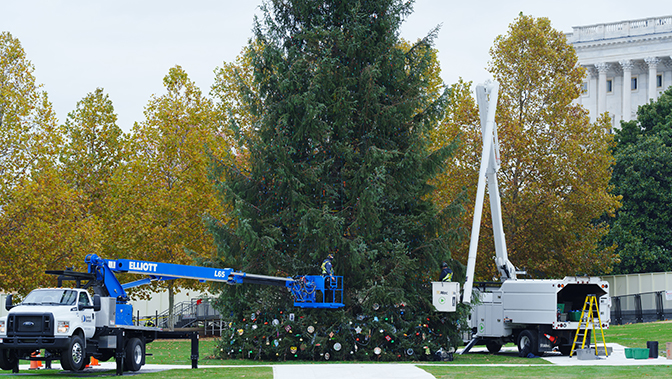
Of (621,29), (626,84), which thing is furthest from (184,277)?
(621,29)

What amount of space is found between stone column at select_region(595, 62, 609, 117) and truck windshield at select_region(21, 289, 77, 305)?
82820 millimetres

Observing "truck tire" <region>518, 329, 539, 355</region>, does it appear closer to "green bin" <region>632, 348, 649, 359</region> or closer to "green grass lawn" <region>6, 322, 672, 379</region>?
"green grass lawn" <region>6, 322, 672, 379</region>

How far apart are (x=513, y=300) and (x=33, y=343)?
15.0 m

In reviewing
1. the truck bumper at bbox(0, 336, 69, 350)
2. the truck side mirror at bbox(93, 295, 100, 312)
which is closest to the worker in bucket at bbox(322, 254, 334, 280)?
the truck side mirror at bbox(93, 295, 100, 312)

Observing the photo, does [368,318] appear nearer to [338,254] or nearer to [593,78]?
[338,254]

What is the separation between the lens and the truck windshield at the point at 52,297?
2008cm

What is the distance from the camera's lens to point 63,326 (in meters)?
19.3

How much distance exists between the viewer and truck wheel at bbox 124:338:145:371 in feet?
68.3

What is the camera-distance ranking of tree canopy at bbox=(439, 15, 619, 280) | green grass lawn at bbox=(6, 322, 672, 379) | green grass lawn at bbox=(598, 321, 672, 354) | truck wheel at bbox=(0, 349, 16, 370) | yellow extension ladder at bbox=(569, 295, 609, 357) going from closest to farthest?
green grass lawn at bbox=(6, 322, 672, 379)
truck wheel at bbox=(0, 349, 16, 370)
yellow extension ladder at bbox=(569, 295, 609, 357)
green grass lawn at bbox=(598, 321, 672, 354)
tree canopy at bbox=(439, 15, 619, 280)

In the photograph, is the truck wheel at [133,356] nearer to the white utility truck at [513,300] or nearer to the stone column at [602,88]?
the white utility truck at [513,300]

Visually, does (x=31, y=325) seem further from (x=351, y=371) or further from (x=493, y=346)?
(x=493, y=346)

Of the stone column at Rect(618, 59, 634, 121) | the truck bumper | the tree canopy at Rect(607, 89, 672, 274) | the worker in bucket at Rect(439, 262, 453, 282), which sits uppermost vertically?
the stone column at Rect(618, 59, 634, 121)

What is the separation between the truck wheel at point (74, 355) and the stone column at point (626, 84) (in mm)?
81585

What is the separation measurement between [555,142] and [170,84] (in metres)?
20.2
